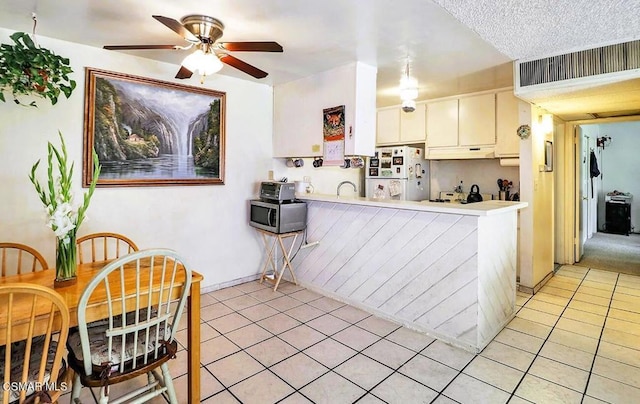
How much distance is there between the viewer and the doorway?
15.8 feet

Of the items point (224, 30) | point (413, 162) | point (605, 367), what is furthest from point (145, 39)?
point (605, 367)

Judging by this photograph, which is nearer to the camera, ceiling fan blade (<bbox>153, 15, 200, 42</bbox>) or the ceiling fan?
ceiling fan blade (<bbox>153, 15, 200, 42</bbox>)

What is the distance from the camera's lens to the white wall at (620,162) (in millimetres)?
7062

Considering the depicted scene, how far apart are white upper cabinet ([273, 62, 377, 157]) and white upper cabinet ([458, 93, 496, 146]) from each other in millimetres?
1574

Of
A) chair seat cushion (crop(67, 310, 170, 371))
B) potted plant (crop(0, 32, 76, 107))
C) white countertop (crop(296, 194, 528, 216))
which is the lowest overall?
chair seat cushion (crop(67, 310, 170, 371))

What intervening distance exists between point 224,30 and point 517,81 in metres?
2.58

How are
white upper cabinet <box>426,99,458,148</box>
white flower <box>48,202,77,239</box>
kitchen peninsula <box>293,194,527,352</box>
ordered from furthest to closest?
white upper cabinet <box>426,99,458,148</box> → kitchen peninsula <box>293,194,527,352</box> → white flower <box>48,202,77,239</box>

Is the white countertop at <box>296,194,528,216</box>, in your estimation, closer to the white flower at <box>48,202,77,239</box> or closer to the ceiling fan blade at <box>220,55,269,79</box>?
the ceiling fan blade at <box>220,55,269,79</box>

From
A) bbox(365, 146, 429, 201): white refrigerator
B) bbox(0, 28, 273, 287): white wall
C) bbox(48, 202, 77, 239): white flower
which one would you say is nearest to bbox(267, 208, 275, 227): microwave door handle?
bbox(0, 28, 273, 287): white wall

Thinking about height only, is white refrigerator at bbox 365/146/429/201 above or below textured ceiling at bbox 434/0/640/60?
below

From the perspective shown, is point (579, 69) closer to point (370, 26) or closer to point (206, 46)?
point (370, 26)

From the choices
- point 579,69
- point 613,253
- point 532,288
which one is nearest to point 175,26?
point 579,69

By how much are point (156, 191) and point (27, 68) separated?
1.38 m

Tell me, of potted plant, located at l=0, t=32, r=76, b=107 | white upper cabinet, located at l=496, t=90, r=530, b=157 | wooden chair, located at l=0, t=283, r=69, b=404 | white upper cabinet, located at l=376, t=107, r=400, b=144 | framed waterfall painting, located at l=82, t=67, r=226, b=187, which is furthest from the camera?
white upper cabinet, located at l=376, t=107, r=400, b=144
